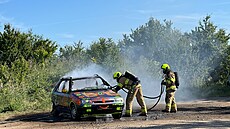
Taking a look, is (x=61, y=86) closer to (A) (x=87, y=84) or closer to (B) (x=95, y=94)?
(A) (x=87, y=84)

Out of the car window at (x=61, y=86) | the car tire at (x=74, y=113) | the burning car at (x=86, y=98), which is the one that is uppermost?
the car window at (x=61, y=86)

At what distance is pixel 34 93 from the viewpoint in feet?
68.7

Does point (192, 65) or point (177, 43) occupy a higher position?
point (177, 43)

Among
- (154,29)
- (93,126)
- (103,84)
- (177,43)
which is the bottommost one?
(93,126)

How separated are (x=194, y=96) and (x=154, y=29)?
41528 millimetres

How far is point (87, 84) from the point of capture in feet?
46.6

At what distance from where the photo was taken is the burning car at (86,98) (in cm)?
1264

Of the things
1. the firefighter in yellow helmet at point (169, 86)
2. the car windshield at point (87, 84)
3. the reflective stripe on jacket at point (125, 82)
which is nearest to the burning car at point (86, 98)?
the car windshield at point (87, 84)

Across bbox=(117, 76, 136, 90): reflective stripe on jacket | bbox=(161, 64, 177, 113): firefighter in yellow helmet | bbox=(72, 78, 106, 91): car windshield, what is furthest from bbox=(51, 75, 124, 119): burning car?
bbox=(161, 64, 177, 113): firefighter in yellow helmet

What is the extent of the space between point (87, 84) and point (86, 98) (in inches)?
60.4

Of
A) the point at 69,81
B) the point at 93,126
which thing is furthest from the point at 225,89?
the point at 93,126

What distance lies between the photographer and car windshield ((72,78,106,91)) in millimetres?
13938

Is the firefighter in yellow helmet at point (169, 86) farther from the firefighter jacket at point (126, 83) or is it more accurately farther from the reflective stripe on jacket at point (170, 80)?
the firefighter jacket at point (126, 83)

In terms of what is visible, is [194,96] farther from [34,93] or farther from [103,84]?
[103,84]
